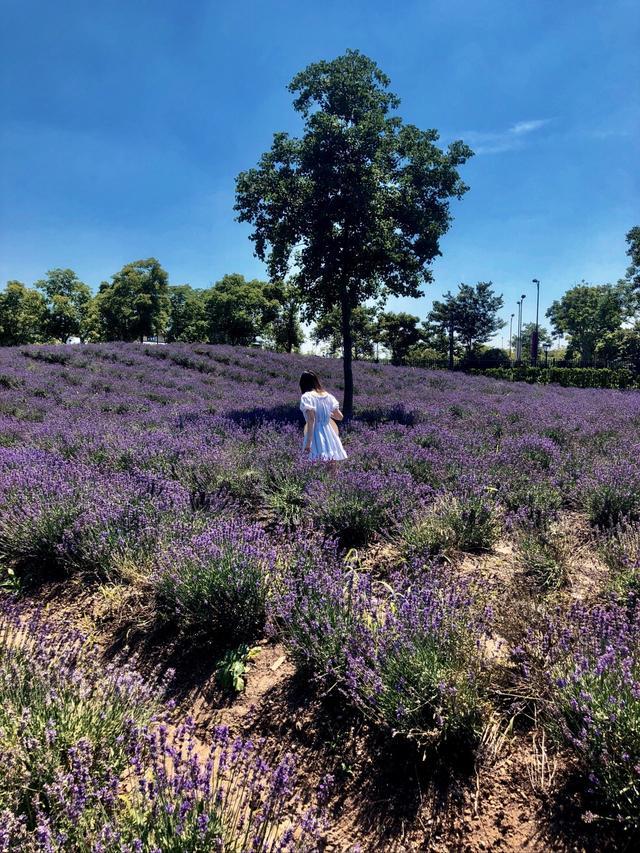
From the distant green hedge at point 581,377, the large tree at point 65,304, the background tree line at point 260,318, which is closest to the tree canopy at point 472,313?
the background tree line at point 260,318

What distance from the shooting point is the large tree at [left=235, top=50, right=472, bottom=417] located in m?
11.1

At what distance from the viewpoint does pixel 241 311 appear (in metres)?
46.8

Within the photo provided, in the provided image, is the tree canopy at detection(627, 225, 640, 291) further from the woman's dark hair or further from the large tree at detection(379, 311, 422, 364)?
the woman's dark hair

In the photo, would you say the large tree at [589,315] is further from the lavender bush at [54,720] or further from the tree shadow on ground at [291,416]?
the lavender bush at [54,720]

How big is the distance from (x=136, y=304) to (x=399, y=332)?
30452 millimetres

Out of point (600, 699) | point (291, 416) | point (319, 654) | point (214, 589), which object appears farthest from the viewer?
point (291, 416)

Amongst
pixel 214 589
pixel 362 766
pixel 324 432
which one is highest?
pixel 324 432

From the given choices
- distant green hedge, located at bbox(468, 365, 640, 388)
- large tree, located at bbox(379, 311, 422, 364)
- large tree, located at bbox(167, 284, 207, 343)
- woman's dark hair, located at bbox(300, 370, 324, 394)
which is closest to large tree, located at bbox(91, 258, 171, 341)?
large tree, located at bbox(167, 284, 207, 343)

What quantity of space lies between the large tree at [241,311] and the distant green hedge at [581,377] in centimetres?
2587

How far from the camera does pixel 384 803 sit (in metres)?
1.82

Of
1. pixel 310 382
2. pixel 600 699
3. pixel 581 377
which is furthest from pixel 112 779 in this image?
pixel 581 377

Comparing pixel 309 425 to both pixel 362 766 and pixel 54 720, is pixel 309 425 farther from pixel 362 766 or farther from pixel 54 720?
pixel 54 720

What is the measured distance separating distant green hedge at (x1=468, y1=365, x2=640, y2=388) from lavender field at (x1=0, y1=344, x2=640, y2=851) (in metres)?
29.8

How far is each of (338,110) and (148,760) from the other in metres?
13.4
